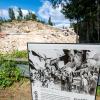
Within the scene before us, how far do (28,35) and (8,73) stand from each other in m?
6.87

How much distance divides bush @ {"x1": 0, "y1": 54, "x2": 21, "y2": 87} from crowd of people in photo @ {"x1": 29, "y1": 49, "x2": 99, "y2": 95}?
3364 mm

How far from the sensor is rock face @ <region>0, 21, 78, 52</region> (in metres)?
13.6

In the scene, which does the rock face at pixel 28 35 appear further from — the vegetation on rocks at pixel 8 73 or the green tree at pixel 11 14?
the vegetation on rocks at pixel 8 73

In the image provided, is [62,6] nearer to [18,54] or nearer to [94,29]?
[94,29]

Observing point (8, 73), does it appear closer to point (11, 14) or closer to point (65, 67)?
point (65, 67)

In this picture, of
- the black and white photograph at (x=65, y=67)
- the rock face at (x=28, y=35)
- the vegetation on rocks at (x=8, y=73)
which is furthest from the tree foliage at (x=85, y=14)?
the black and white photograph at (x=65, y=67)

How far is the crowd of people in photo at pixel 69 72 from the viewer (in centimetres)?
375

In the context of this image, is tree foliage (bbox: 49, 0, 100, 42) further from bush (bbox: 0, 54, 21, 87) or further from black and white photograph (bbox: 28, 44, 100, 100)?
black and white photograph (bbox: 28, 44, 100, 100)

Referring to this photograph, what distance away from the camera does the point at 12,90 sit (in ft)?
23.9

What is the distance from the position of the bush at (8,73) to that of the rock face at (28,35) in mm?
5227

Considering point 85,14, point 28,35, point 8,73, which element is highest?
point 85,14

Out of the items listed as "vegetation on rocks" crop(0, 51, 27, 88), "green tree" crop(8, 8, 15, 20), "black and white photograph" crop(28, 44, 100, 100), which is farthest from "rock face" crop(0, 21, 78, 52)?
"black and white photograph" crop(28, 44, 100, 100)

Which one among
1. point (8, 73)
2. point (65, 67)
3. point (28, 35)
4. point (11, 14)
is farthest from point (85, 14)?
point (65, 67)

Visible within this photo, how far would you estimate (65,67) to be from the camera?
13.0ft
